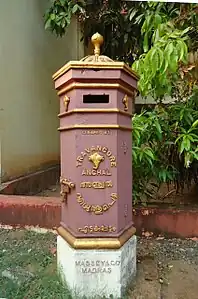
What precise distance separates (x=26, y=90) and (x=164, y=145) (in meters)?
2.51

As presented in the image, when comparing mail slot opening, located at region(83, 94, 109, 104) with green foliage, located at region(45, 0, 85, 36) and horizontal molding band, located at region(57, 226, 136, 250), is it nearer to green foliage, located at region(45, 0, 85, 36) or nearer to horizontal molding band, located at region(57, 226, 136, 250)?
horizontal molding band, located at region(57, 226, 136, 250)

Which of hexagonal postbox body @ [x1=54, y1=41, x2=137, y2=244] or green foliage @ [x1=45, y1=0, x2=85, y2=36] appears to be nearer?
hexagonal postbox body @ [x1=54, y1=41, x2=137, y2=244]

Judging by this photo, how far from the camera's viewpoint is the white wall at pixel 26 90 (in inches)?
193

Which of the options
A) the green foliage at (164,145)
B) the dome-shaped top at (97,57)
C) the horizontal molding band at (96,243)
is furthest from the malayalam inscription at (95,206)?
the green foliage at (164,145)

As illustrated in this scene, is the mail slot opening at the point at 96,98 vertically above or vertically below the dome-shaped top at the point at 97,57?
below

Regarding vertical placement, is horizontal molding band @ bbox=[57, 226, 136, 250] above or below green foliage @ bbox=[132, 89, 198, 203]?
below

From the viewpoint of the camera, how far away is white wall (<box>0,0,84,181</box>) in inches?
193

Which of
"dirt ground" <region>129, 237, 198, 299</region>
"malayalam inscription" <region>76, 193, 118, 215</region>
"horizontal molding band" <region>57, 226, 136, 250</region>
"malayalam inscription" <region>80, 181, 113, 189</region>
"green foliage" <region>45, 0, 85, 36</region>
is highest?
"green foliage" <region>45, 0, 85, 36</region>

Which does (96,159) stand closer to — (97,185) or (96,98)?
(97,185)

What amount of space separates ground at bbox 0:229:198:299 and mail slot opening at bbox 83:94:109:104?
1.19 meters

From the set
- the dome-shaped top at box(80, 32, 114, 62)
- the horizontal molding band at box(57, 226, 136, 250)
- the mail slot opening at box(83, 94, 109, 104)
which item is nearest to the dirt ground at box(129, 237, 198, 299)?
the horizontal molding band at box(57, 226, 136, 250)

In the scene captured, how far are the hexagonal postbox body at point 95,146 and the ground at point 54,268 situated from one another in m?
0.42

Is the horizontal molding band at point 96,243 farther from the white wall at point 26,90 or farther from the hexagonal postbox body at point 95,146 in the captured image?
the white wall at point 26,90

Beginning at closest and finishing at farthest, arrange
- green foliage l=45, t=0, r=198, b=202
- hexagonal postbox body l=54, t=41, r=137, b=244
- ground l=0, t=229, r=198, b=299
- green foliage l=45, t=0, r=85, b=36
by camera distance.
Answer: hexagonal postbox body l=54, t=41, r=137, b=244
ground l=0, t=229, r=198, b=299
green foliage l=45, t=0, r=198, b=202
green foliage l=45, t=0, r=85, b=36
